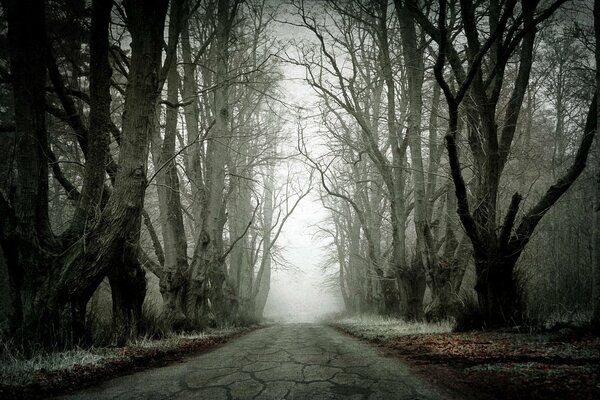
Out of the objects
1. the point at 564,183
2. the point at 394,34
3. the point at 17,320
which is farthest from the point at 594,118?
the point at 17,320

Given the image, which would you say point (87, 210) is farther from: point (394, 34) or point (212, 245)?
point (394, 34)

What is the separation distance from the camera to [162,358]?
3.82 m

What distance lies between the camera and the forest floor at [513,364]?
6.31 ft

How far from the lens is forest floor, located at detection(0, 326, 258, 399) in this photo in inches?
88.1

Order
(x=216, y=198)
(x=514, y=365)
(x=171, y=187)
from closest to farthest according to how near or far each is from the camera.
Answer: (x=514, y=365)
(x=171, y=187)
(x=216, y=198)

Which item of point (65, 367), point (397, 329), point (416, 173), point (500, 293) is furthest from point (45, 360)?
point (416, 173)

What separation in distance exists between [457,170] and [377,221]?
9.50 m

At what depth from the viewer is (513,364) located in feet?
8.00

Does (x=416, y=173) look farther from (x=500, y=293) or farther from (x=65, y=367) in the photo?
(x=65, y=367)

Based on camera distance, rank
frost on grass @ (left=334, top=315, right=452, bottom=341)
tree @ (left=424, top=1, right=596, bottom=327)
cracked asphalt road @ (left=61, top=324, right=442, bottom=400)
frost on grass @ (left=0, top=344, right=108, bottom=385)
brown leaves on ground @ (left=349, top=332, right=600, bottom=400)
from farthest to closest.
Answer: frost on grass @ (left=334, top=315, right=452, bottom=341) → tree @ (left=424, top=1, right=596, bottom=327) → frost on grass @ (left=0, top=344, right=108, bottom=385) → cracked asphalt road @ (left=61, top=324, right=442, bottom=400) → brown leaves on ground @ (left=349, top=332, right=600, bottom=400)

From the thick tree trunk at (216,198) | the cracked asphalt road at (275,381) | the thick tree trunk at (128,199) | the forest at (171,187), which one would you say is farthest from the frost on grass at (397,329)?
the thick tree trunk at (216,198)

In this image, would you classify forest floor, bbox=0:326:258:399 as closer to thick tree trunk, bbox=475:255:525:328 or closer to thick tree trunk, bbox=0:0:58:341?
thick tree trunk, bbox=0:0:58:341

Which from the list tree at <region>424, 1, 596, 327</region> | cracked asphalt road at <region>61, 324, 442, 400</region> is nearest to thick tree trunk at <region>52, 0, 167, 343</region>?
cracked asphalt road at <region>61, 324, 442, 400</region>

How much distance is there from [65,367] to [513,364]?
369 centimetres
